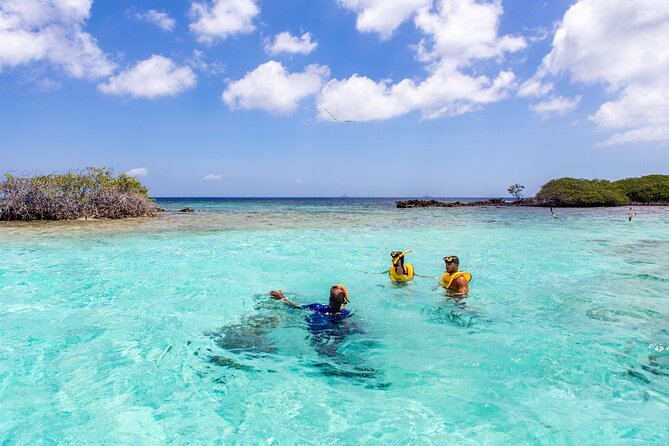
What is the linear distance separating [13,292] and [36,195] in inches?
982

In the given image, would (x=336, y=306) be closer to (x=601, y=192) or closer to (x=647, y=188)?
(x=601, y=192)

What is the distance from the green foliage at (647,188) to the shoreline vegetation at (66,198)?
242 ft

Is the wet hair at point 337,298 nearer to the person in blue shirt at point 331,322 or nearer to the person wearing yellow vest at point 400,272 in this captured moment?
the person in blue shirt at point 331,322

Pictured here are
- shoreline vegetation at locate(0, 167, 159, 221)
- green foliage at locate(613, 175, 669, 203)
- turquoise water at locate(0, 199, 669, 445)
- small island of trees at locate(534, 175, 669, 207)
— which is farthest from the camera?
green foliage at locate(613, 175, 669, 203)

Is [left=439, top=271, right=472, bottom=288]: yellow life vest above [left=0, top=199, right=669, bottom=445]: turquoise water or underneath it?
above

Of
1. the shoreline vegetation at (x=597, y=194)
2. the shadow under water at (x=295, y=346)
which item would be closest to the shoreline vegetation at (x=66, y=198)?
the shadow under water at (x=295, y=346)

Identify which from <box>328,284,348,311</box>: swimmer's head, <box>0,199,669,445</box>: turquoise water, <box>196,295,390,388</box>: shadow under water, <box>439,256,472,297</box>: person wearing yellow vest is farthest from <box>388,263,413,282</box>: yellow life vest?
<box>328,284,348,311</box>: swimmer's head

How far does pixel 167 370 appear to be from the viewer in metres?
5.91

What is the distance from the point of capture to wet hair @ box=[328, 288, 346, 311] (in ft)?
23.1

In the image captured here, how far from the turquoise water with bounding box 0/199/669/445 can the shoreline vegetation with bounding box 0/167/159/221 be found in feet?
70.6

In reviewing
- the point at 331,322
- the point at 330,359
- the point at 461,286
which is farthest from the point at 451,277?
the point at 330,359

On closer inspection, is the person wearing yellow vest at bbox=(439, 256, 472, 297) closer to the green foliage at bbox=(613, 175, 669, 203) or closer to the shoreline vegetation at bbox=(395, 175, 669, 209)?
the shoreline vegetation at bbox=(395, 175, 669, 209)

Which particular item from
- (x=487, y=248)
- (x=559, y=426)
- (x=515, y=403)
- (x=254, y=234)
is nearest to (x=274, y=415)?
(x=515, y=403)

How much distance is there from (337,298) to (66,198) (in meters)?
31.9
